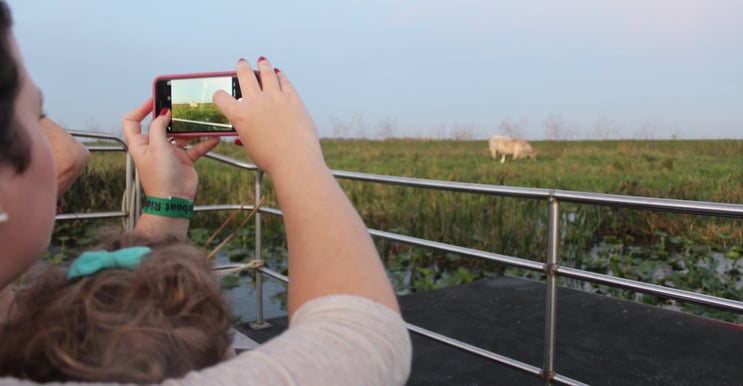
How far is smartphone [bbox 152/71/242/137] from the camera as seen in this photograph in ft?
3.42

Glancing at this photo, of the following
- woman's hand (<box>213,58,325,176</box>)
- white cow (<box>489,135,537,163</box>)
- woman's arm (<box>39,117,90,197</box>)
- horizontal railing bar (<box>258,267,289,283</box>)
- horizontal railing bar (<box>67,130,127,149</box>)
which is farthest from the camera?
white cow (<box>489,135,537,163</box>)

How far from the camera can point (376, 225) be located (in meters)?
6.11

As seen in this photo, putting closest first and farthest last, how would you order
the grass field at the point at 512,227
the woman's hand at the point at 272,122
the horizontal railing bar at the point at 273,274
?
the woman's hand at the point at 272,122, the horizontal railing bar at the point at 273,274, the grass field at the point at 512,227

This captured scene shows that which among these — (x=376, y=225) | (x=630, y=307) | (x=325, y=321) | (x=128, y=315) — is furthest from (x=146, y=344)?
(x=376, y=225)

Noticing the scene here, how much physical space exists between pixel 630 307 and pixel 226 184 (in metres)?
4.76

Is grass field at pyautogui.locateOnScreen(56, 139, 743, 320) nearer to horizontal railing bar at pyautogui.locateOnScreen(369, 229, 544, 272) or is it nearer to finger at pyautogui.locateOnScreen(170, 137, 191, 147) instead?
horizontal railing bar at pyautogui.locateOnScreen(369, 229, 544, 272)

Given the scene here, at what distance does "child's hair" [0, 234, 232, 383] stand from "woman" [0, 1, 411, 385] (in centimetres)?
4

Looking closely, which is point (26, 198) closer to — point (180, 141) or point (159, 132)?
point (159, 132)

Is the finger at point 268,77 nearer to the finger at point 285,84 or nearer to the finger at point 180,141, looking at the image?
the finger at point 285,84

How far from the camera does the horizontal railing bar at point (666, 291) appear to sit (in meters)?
1.46

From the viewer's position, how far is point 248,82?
655mm

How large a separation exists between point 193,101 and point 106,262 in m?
0.56

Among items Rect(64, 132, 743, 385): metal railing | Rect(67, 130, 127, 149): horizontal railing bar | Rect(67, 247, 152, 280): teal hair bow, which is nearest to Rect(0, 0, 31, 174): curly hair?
Rect(67, 247, 152, 280): teal hair bow

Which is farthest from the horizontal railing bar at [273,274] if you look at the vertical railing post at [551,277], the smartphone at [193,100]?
the smartphone at [193,100]
